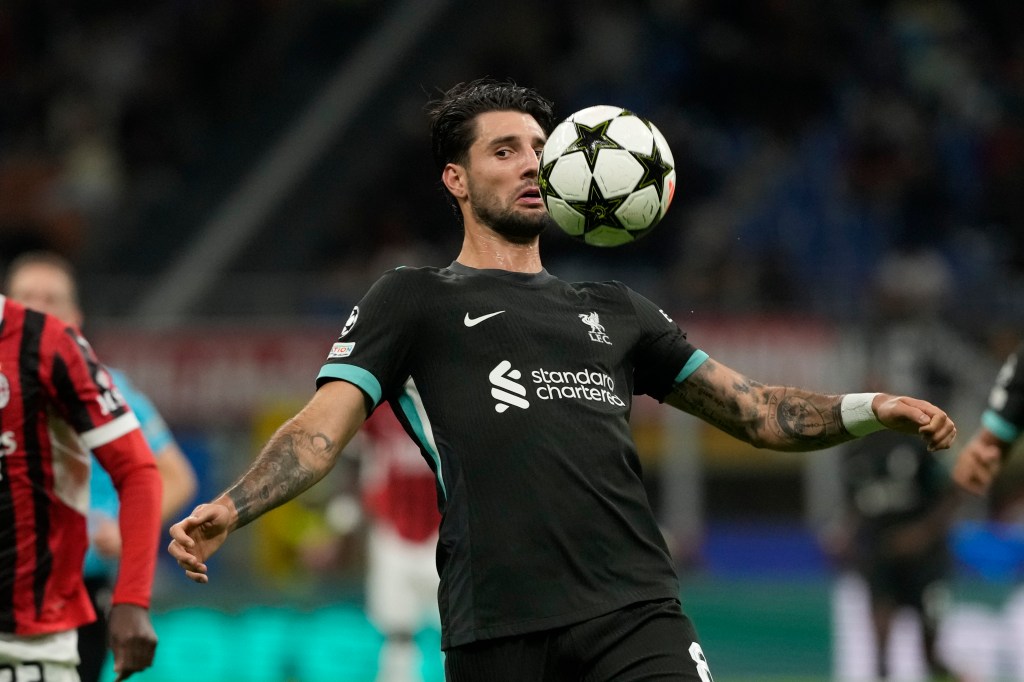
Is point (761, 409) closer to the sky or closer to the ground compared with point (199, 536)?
closer to the sky

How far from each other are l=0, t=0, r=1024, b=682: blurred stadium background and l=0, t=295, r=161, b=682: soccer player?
649 cm

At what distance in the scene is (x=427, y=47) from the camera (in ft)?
64.3

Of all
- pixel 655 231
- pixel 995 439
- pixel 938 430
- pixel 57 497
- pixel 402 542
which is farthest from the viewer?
pixel 655 231

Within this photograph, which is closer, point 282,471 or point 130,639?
point 282,471

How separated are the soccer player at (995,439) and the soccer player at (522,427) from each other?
209 centimetres

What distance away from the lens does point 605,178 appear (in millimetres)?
4145

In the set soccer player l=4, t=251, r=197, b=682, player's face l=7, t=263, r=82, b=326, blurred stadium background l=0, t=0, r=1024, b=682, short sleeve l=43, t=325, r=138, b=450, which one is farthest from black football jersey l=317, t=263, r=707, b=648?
blurred stadium background l=0, t=0, r=1024, b=682

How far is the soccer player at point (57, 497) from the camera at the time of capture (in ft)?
14.0

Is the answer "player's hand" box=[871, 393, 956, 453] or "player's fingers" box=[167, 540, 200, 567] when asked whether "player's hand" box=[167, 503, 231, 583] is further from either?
"player's hand" box=[871, 393, 956, 453]

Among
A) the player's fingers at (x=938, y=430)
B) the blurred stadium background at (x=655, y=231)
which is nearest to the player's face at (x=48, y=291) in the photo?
the player's fingers at (x=938, y=430)

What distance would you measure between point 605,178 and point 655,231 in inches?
470

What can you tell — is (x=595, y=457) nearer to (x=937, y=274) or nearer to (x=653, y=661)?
(x=653, y=661)

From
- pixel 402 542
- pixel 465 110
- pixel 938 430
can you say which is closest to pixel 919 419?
pixel 938 430

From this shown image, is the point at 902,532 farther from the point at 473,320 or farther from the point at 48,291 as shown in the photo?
the point at 473,320
